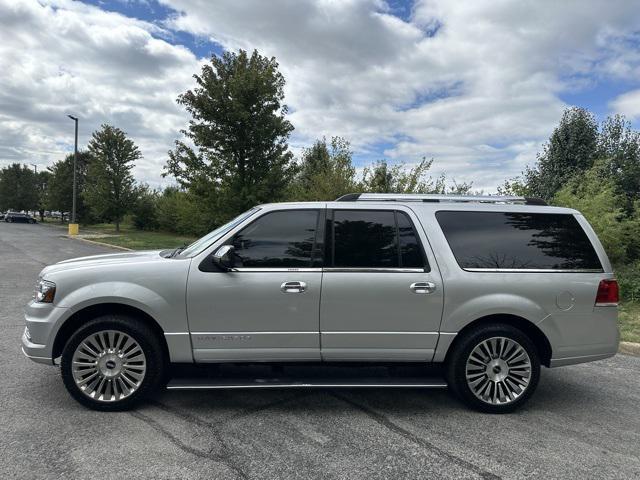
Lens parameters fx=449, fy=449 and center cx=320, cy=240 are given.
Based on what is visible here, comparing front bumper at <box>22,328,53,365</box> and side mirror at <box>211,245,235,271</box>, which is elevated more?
side mirror at <box>211,245,235,271</box>

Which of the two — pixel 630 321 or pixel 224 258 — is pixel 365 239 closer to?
pixel 224 258

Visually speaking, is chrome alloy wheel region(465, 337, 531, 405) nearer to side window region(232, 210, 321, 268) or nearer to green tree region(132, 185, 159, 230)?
side window region(232, 210, 321, 268)

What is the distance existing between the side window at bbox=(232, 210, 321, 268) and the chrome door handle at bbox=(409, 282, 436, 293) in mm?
827

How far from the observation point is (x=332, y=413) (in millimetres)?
3822

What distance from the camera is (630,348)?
237 inches

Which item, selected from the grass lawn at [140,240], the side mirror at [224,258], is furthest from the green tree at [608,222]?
the grass lawn at [140,240]

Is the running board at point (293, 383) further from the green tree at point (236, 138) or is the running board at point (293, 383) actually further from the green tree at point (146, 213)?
the green tree at point (146, 213)

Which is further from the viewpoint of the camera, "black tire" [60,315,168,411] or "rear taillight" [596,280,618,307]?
"rear taillight" [596,280,618,307]

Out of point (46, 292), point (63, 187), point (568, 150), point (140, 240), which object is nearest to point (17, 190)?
point (63, 187)

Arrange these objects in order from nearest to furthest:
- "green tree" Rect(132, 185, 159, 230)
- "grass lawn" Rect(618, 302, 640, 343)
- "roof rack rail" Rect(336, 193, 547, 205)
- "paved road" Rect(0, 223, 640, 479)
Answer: "paved road" Rect(0, 223, 640, 479) → "roof rack rail" Rect(336, 193, 547, 205) → "grass lawn" Rect(618, 302, 640, 343) → "green tree" Rect(132, 185, 159, 230)

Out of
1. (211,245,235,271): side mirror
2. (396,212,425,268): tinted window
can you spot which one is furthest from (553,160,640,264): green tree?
(211,245,235,271): side mirror

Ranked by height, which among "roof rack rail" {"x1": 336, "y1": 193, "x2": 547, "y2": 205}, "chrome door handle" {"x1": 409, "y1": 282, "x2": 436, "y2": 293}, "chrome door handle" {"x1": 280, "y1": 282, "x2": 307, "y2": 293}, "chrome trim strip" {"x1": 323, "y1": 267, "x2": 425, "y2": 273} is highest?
"roof rack rail" {"x1": 336, "y1": 193, "x2": 547, "y2": 205}

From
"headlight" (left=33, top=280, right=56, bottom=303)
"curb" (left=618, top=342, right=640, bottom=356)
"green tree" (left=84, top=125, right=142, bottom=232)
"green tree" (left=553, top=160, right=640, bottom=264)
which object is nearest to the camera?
"headlight" (left=33, top=280, right=56, bottom=303)

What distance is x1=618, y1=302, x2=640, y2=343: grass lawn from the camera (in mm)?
6365
